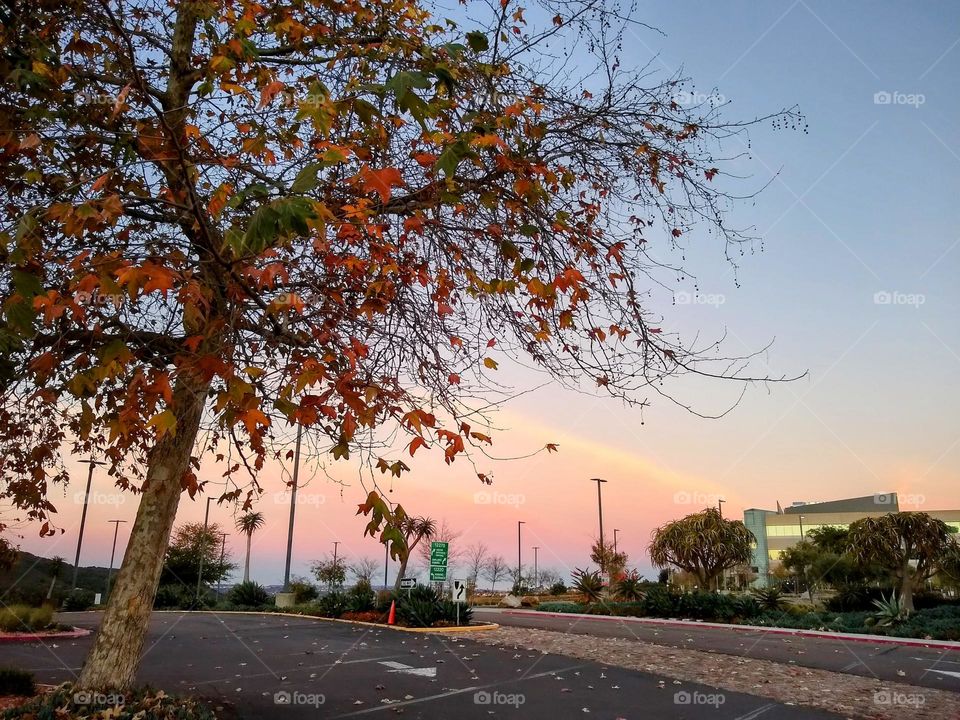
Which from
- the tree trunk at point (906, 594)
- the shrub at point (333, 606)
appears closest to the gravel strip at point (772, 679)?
the shrub at point (333, 606)

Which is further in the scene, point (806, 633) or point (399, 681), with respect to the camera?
point (806, 633)

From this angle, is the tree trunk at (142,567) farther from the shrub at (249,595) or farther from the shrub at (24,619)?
the shrub at (249,595)

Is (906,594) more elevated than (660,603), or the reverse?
(906,594)

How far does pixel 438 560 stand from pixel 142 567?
15448mm

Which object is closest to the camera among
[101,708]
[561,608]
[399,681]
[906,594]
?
[101,708]

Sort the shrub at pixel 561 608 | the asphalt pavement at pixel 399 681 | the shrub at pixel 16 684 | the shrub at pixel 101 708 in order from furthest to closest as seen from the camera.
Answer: the shrub at pixel 561 608
the asphalt pavement at pixel 399 681
the shrub at pixel 16 684
the shrub at pixel 101 708

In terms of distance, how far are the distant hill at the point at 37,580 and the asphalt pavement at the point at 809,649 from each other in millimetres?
16386

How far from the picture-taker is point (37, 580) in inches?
1965

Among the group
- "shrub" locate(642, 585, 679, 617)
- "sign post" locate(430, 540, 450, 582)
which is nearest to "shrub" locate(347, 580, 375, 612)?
"sign post" locate(430, 540, 450, 582)

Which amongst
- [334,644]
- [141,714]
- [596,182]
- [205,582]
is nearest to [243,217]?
[596,182]

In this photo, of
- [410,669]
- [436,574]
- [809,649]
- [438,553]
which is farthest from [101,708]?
[438,553]

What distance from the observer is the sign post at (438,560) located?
2086 centimetres

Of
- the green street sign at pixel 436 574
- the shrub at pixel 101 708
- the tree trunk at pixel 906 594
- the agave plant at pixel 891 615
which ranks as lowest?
the agave plant at pixel 891 615

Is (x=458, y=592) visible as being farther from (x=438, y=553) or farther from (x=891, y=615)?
(x=891, y=615)
